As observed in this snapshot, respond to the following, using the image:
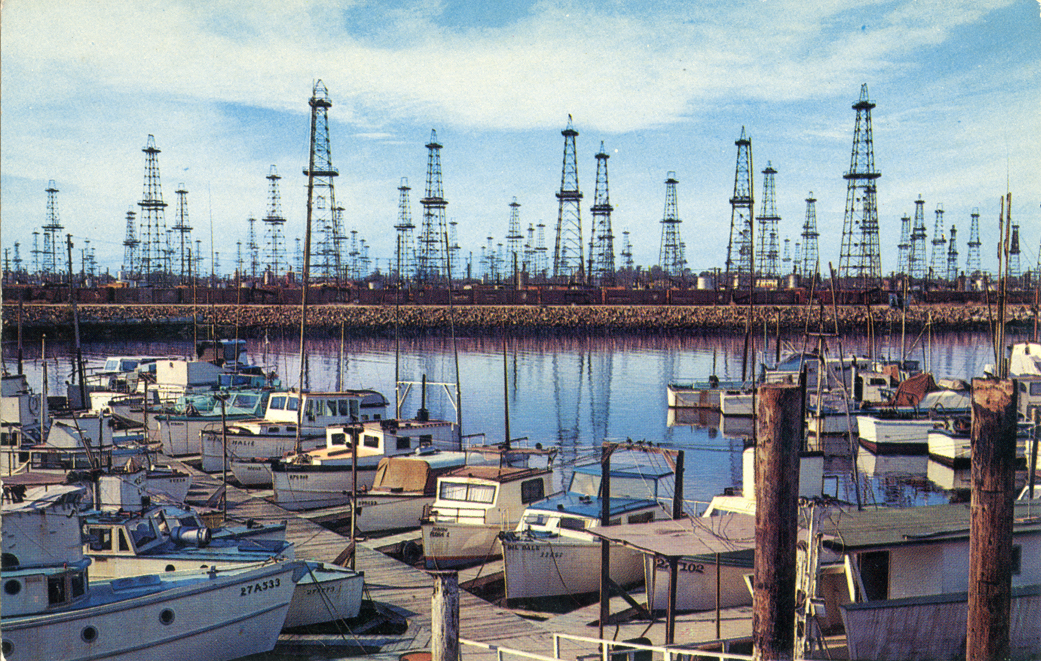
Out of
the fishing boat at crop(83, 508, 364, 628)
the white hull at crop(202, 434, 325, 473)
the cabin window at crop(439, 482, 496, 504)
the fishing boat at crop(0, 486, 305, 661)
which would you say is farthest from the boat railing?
the white hull at crop(202, 434, 325, 473)

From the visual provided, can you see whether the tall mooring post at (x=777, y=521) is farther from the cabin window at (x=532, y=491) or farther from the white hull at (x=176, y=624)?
the cabin window at (x=532, y=491)

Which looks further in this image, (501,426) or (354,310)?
(354,310)

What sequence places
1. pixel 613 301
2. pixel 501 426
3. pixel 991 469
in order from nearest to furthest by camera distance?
pixel 991 469, pixel 501 426, pixel 613 301

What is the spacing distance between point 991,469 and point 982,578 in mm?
1377

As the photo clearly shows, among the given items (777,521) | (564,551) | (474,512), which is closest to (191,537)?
(474,512)

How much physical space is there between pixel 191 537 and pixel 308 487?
35.2ft

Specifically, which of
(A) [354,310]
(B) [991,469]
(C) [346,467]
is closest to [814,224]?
(A) [354,310]

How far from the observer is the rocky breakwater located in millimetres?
108375

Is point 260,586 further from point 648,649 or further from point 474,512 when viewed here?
point 648,649

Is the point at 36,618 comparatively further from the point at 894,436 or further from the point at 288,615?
the point at 894,436

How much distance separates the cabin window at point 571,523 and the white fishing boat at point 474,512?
9.04ft

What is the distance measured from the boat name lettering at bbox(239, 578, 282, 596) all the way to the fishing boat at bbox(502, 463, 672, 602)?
5541 millimetres

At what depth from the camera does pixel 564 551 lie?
19.9 meters

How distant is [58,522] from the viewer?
551 inches
